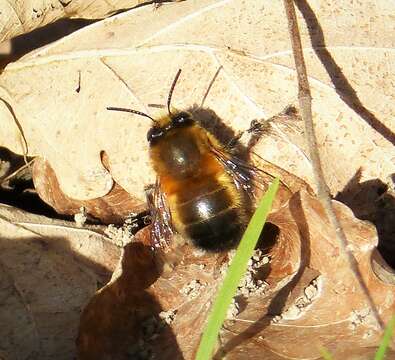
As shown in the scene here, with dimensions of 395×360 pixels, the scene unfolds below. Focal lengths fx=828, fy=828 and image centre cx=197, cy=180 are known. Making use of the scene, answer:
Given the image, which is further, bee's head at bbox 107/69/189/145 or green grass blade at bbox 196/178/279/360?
bee's head at bbox 107/69/189/145

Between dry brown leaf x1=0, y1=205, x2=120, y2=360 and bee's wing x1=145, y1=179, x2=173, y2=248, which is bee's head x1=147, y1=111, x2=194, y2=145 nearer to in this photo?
bee's wing x1=145, y1=179, x2=173, y2=248

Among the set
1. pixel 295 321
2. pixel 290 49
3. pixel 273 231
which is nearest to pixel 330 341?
pixel 295 321

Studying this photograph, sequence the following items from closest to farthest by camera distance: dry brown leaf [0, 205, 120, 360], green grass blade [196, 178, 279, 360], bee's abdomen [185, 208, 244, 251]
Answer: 1. green grass blade [196, 178, 279, 360]
2. bee's abdomen [185, 208, 244, 251]
3. dry brown leaf [0, 205, 120, 360]

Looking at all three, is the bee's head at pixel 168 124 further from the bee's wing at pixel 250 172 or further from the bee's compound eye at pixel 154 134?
the bee's wing at pixel 250 172

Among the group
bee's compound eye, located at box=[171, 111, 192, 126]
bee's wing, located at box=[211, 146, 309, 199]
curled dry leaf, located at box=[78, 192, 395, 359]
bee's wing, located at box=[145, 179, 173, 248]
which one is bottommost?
curled dry leaf, located at box=[78, 192, 395, 359]

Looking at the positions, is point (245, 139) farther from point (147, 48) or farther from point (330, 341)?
point (330, 341)

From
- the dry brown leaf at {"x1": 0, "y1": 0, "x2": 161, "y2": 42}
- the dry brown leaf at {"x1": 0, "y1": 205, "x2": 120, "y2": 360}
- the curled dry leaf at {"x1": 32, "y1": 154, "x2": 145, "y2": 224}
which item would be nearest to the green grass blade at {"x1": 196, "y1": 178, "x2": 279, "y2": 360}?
the dry brown leaf at {"x1": 0, "y1": 205, "x2": 120, "y2": 360}

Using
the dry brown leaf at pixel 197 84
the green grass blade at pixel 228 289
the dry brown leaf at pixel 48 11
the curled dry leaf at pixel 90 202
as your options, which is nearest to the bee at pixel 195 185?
the dry brown leaf at pixel 197 84
